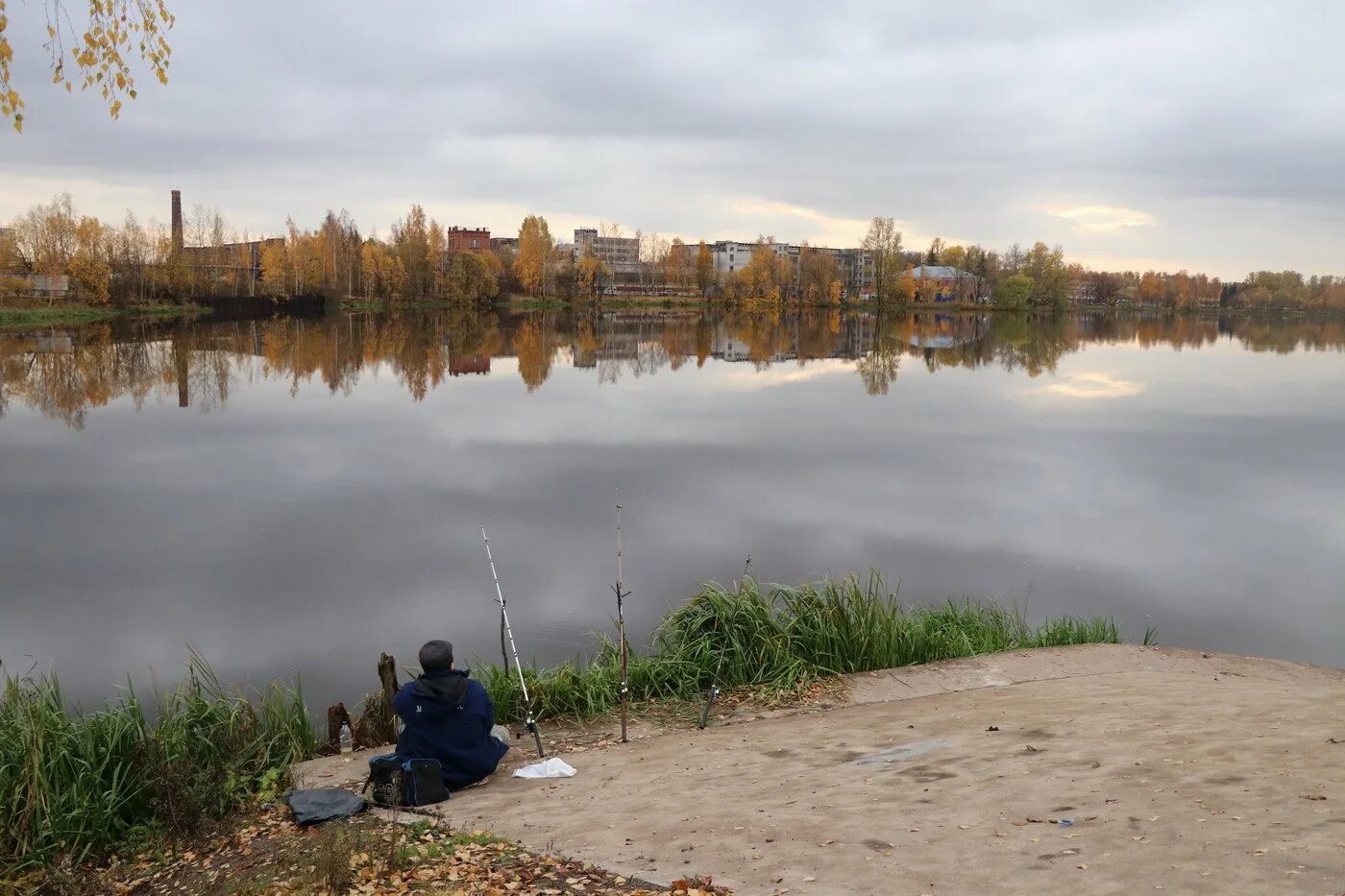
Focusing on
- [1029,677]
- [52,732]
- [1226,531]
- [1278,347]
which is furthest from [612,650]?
[1278,347]

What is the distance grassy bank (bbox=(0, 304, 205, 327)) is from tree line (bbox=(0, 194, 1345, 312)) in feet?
3.76

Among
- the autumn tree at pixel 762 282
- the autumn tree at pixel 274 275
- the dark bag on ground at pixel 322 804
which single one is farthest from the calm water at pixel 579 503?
the autumn tree at pixel 762 282

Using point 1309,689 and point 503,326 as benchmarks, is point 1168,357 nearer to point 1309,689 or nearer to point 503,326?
point 503,326

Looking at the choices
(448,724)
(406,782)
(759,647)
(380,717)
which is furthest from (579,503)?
(406,782)

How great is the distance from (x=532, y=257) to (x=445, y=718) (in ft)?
341

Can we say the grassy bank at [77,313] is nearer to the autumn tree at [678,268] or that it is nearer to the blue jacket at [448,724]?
the blue jacket at [448,724]

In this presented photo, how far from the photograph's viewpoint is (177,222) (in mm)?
86438

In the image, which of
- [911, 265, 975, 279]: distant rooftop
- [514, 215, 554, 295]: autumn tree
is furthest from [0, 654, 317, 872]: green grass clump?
[911, 265, 975, 279]: distant rooftop

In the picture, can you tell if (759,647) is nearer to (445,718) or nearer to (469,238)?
(445,718)

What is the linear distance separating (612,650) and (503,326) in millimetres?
61704

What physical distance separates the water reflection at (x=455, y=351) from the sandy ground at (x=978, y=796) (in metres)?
24.0

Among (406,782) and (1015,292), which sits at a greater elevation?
(1015,292)

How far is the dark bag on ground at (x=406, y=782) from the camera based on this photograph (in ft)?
20.0

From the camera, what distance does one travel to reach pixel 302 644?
10.3 m
